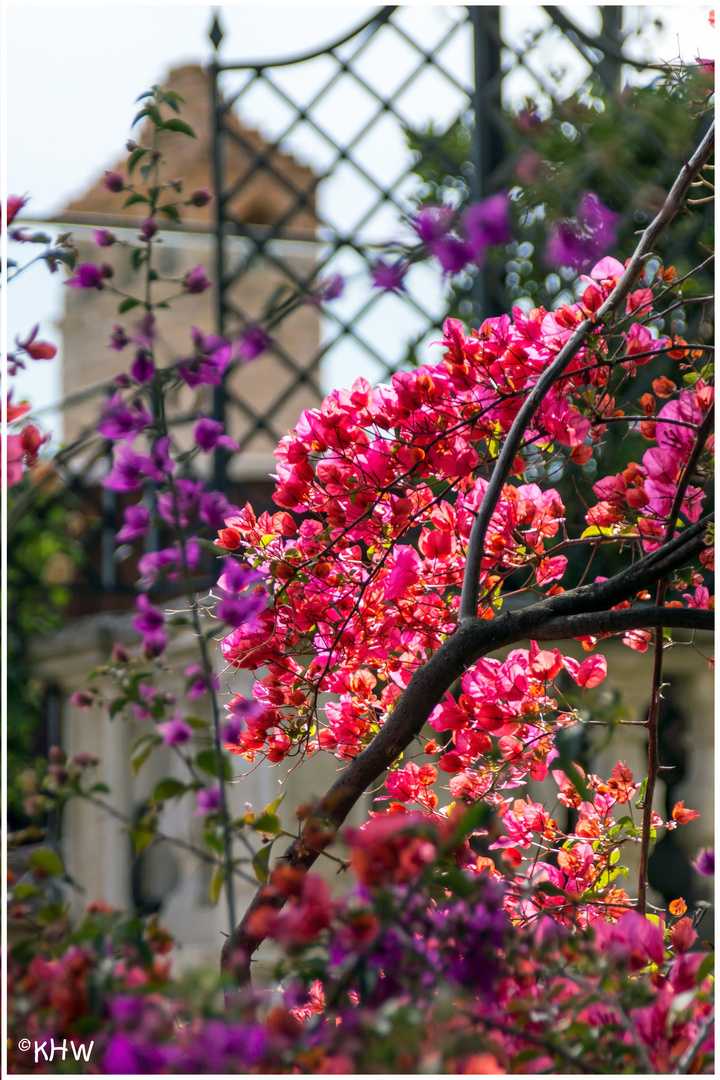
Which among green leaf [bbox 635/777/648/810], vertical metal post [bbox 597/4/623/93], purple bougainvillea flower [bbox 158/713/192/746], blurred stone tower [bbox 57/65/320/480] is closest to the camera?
purple bougainvillea flower [bbox 158/713/192/746]

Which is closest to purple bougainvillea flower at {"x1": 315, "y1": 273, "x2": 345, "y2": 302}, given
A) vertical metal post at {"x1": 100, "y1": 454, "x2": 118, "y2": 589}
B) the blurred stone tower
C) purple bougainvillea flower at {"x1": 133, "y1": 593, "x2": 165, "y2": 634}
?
purple bougainvillea flower at {"x1": 133, "y1": 593, "x2": 165, "y2": 634}

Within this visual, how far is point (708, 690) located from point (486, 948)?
4.67 feet

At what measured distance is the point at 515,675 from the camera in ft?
2.63

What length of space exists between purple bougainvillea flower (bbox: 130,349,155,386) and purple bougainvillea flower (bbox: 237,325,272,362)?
7cm

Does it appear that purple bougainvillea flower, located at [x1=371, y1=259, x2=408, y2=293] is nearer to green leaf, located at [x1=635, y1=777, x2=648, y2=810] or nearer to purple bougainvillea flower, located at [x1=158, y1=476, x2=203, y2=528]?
purple bougainvillea flower, located at [x1=158, y1=476, x2=203, y2=528]

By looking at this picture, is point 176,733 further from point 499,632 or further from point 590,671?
point 590,671

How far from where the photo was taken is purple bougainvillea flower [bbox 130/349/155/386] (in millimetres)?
625

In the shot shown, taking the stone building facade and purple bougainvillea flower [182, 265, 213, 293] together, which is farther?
the stone building facade

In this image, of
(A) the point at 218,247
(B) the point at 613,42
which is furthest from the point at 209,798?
(B) the point at 613,42

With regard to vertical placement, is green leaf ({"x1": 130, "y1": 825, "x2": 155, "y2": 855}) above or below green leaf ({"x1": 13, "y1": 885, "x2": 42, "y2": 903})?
above

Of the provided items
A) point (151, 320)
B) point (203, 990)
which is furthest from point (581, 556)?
point (203, 990)

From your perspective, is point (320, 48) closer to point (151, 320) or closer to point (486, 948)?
point (151, 320)

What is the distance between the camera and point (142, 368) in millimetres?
632

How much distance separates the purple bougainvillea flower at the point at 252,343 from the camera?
57 cm
